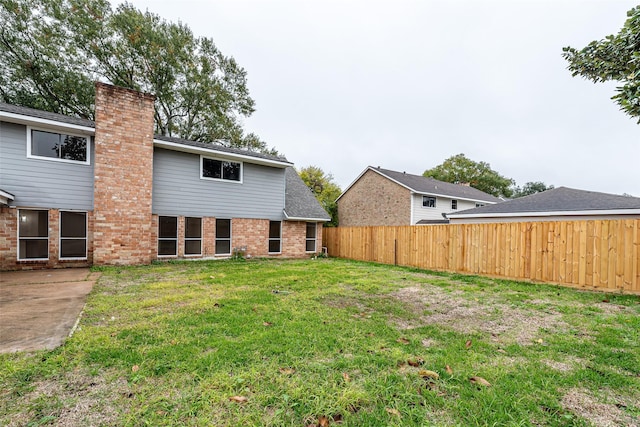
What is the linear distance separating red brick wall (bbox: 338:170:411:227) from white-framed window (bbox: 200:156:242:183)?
39.0 ft

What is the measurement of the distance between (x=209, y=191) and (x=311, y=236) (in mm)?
5985

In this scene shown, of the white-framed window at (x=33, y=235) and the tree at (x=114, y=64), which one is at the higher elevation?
the tree at (x=114, y=64)

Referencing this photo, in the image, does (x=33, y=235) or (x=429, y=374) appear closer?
(x=429, y=374)

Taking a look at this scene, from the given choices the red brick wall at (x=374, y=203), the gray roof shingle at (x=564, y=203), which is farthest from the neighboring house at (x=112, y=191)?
the gray roof shingle at (x=564, y=203)

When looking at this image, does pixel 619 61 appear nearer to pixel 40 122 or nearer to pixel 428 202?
pixel 40 122

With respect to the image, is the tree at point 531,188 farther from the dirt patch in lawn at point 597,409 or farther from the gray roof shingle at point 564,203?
the dirt patch in lawn at point 597,409

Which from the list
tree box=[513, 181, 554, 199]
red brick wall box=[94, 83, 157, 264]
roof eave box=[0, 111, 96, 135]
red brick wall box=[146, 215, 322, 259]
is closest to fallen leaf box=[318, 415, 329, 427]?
red brick wall box=[94, 83, 157, 264]

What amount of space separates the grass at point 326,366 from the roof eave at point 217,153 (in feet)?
23.0

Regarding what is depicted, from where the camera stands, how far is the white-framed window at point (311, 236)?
49.7 feet

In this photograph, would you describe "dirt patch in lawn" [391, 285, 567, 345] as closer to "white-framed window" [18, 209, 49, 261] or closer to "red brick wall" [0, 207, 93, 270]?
"red brick wall" [0, 207, 93, 270]

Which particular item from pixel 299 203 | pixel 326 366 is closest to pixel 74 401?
pixel 326 366

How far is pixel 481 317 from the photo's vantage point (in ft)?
15.5

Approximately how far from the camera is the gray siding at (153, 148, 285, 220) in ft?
35.9

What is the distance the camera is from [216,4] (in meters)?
12.8
